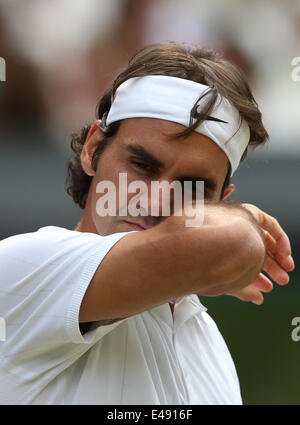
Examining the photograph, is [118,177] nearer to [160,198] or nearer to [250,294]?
[160,198]

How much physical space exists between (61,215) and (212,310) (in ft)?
2.55

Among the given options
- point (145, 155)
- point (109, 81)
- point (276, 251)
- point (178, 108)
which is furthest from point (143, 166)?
point (109, 81)

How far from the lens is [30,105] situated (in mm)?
2965

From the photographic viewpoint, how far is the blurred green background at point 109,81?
2662 millimetres

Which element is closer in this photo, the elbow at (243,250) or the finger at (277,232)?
the elbow at (243,250)

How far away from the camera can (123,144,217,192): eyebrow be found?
1.07 meters

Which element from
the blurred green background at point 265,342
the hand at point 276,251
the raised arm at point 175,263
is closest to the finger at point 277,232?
the hand at point 276,251

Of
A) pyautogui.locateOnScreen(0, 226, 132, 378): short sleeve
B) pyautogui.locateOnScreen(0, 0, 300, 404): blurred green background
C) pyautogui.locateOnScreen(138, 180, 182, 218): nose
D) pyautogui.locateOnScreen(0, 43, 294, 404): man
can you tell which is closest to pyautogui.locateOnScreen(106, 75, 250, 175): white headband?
pyautogui.locateOnScreen(0, 43, 294, 404): man

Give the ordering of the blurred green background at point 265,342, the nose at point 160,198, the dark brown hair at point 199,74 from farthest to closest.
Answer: the blurred green background at point 265,342 → the dark brown hair at point 199,74 → the nose at point 160,198

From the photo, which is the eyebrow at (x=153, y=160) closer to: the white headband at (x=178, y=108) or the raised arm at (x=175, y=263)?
the white headband at (x=178, y=108)

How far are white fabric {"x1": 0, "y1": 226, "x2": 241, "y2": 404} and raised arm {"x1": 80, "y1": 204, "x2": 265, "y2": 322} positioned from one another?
0.08 feet

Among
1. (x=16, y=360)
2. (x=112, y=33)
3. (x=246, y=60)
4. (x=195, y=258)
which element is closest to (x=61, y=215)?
(x=112, y=33)

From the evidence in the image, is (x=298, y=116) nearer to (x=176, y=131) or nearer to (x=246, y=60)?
(x=246, y=60)

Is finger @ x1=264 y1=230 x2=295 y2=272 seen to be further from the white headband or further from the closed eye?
the closed eye
